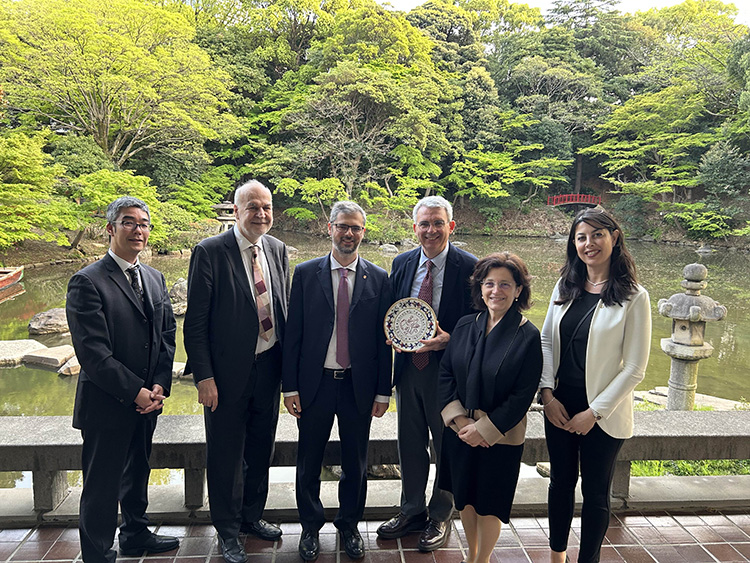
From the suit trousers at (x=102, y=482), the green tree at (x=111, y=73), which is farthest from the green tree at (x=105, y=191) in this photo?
the suit trousers at (x=102, y=482)

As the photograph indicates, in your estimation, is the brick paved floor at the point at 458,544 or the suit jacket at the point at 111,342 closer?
the suit jacket at the point at 111,342

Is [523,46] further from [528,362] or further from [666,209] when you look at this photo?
[528,362]

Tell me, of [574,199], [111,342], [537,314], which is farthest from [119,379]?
[574,199]

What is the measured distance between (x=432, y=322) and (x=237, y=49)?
73.7 ft

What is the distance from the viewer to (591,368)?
1.80 m

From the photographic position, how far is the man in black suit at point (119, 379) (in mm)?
1823

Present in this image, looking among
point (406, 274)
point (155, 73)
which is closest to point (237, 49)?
point (155, 73)

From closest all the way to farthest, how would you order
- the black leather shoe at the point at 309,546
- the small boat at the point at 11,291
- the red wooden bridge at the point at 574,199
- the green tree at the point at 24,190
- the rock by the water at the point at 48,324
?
the black leather shoe at the point at 309,546, the rock by the water at the point at 48,324, the small boat at the point at 11,291, the green tree at the point at 24,190, the red wooden bridge at the point at 574,199

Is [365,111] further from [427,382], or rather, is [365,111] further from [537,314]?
[427,382]

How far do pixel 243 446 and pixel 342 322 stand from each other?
680mm

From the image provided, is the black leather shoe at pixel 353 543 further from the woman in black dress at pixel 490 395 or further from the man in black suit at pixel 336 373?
the woman in black dress at pixel 490 395

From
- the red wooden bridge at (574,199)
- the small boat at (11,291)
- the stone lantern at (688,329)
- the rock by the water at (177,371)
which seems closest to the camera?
the stone lantern at (688,329)

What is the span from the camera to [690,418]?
2408 mm

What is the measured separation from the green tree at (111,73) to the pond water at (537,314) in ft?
15.4
